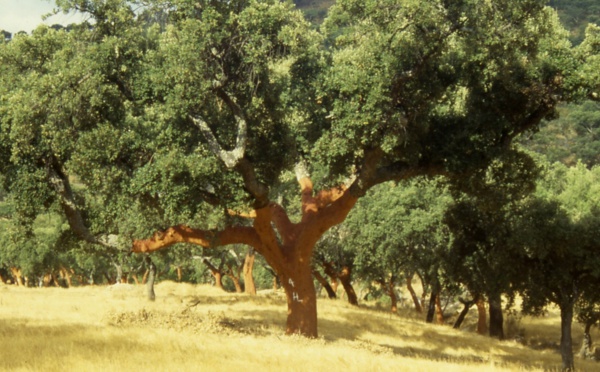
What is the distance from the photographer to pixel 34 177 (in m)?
17.8

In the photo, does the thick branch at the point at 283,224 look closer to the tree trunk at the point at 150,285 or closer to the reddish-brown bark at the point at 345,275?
the tree trunk at the point at 150,285

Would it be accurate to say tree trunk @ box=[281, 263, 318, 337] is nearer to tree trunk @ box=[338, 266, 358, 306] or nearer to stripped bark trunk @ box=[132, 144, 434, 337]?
stripped bark trunk @ box=[132, 144, 434, 337]

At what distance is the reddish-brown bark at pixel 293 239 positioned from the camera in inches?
787

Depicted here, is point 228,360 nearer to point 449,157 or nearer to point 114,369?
point 114,369

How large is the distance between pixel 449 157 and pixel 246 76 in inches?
249

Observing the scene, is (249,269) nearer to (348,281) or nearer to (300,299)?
(348,281)

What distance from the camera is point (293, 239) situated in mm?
20781

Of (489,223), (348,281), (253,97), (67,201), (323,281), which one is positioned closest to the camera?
(253,97)

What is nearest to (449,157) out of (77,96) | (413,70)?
(413,70)

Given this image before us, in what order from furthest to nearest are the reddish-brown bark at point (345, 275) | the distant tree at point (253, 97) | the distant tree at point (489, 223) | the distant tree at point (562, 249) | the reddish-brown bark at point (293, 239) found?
the reddish-brown bark at point (345, 275) < the distant tree at point (562, 249) < the reddish-brown bark at point (293, 239) < the distant tree at point (489, 223) < the distant tree at point (253, 97)

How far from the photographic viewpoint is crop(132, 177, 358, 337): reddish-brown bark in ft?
65.6

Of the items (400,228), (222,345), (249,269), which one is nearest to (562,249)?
(222,345)

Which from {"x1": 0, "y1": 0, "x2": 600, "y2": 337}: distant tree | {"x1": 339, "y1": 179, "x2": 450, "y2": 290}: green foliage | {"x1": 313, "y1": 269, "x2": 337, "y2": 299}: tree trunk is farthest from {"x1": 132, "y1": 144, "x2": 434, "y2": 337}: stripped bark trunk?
{"x1": 313, "y1": 269, "x2": 337, "y2": 299}: tree trunk

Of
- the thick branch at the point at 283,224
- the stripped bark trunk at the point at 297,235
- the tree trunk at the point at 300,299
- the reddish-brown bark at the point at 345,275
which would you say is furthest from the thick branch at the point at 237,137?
the reddish-brown bark at the point at 345,275
